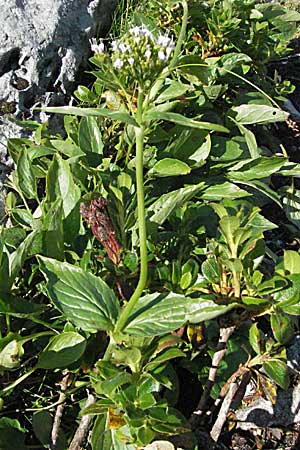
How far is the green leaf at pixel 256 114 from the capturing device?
2.28 m

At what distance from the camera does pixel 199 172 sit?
7.10ft

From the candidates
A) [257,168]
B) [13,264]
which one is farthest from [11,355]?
[257,168]

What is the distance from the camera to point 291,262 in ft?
5.07

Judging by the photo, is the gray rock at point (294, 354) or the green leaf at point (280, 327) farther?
the gray rock at point (294, 354)

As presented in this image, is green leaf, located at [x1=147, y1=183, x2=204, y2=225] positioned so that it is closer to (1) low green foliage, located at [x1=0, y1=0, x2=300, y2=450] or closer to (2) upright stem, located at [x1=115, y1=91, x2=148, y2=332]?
(1) low green foliage, located at [x1=0, y1=0, x2=300, y2=450]

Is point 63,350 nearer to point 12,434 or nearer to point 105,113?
point 12,434

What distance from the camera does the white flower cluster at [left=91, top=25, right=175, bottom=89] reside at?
4.47ft

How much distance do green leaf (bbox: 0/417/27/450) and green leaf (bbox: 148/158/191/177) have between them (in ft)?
2.62

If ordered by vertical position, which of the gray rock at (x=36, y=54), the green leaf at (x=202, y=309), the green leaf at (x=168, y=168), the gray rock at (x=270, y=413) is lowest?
the gray rock at (x=270, y=413)

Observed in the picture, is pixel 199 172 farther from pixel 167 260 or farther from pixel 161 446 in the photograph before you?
pixel 161 446

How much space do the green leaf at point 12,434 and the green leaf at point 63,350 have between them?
171 millimetres

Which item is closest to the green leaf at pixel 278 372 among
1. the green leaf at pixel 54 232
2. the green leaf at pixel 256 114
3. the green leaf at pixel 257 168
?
the green leaf at pixel 54 232

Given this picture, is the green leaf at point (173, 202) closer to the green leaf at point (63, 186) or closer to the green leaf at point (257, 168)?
the green leaf at point (63, 186)

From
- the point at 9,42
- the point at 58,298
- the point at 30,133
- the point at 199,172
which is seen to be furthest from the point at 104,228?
the point at 9,42
